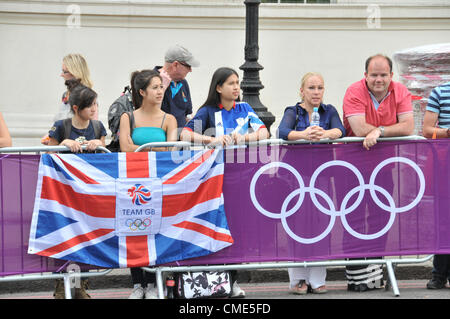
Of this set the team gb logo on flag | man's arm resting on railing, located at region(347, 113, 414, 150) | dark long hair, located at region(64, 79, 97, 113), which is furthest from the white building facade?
the team gb logo on flag

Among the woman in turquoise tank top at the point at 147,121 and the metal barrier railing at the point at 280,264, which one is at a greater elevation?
the woman in turquoise tank top at the point at 147,121

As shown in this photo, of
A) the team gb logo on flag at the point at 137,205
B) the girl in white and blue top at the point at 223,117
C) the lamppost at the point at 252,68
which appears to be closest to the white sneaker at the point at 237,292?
the team gb logo on flag at the point at 137,205

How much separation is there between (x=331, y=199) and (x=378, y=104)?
1020 millimetres

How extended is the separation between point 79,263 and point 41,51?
10.4m

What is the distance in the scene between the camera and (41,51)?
54.9ft

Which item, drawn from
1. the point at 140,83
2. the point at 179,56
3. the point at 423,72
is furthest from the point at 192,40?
the point at 140,83

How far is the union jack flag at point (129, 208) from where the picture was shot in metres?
7.01

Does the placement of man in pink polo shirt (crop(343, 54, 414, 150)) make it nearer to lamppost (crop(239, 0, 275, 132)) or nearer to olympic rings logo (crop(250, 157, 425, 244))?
olympic rings logo (crop(250, 157, 425, 244))

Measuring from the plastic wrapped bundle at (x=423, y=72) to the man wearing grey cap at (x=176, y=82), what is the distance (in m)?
3.00

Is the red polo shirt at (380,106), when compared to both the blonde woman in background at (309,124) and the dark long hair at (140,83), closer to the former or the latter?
the blonde woman in background at (309,124)

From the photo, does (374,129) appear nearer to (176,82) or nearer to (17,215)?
(176,82)

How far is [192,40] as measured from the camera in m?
16.9

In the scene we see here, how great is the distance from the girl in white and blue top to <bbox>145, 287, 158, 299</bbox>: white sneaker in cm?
137

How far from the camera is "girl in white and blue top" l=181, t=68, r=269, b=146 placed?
7423 millimetres
